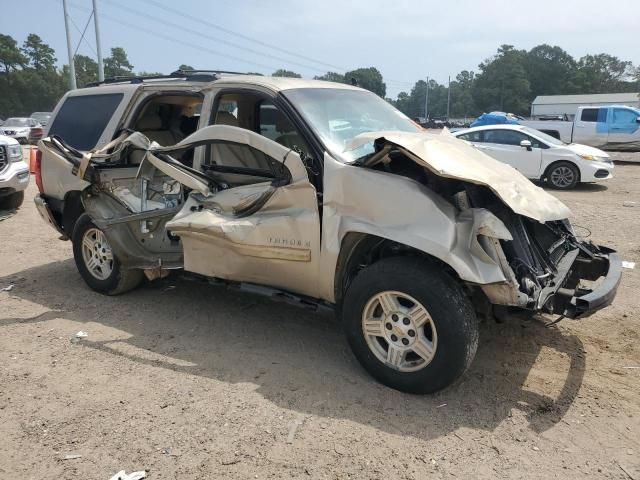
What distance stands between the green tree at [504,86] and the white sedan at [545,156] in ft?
288

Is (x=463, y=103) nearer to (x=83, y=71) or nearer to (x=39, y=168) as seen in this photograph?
(x=83, y=71)

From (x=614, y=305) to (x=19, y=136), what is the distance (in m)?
31.5

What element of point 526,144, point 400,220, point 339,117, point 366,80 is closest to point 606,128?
point 526,144

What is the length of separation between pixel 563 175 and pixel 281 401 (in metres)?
10.7

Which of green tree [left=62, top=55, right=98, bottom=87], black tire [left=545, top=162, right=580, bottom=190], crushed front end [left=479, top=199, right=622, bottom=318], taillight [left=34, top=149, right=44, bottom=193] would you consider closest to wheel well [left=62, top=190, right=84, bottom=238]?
taillight [left=34, top=149, right=44, bottom=193]

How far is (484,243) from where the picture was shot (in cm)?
302

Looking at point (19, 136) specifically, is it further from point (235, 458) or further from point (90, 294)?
point (235, 458)

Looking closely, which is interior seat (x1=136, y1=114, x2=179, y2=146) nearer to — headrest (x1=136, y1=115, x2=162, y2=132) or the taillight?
headrest (x1=136, y1=115, x2=162, y2=132)

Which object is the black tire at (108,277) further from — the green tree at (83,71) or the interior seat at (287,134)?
the green tree at (83,71)

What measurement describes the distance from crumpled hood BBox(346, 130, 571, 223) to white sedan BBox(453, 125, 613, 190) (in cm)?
830

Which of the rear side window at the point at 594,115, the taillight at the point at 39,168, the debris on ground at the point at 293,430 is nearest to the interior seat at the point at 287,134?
the debris on ground at the point at 293,430

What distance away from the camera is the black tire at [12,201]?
394 inches

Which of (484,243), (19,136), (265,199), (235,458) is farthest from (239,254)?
(19,136)

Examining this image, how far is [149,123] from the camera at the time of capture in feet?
17.6
